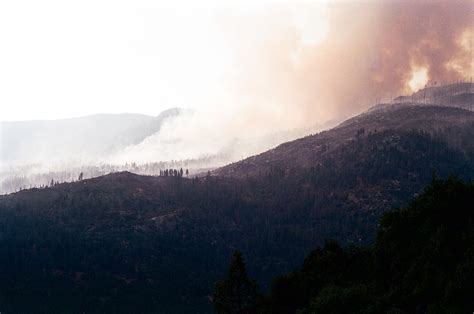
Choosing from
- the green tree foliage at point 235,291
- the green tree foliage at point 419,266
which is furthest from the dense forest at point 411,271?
the green tree foliage at point 235,291

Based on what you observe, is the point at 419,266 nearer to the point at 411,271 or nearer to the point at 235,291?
the point at 411,271

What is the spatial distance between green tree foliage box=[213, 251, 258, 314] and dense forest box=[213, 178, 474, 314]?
374 cm

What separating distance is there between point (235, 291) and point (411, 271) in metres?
33.6

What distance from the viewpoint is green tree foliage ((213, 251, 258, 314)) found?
7875 cm

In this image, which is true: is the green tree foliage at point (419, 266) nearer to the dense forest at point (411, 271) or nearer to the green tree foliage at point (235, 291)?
the dense forest at point (411, 271)

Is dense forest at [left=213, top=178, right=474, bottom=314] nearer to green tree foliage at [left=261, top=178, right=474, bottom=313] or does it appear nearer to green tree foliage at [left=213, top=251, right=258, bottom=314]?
green tree foliage at [left=261, top=178, right=474, bottom=313]

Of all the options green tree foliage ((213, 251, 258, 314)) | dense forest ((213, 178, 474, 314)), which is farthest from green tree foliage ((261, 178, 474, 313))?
green tree foliage ((213, 251, 258, 314))

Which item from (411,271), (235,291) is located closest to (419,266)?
(411,271)

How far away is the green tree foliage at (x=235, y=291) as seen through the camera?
258ft

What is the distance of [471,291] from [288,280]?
120 ft

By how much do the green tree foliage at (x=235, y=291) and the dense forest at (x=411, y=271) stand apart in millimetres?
3736

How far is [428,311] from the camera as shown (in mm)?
43281

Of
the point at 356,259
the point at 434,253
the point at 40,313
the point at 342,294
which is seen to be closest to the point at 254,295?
the point at 356,259

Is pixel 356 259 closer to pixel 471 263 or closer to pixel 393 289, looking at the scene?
pixel 393 289
